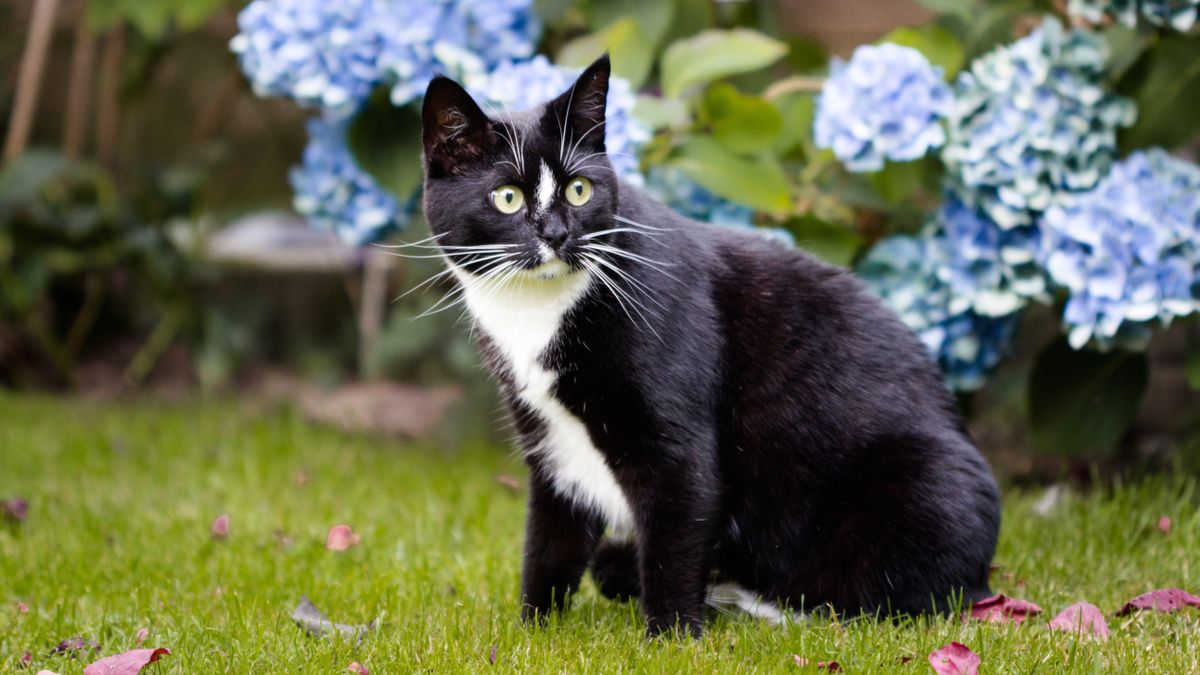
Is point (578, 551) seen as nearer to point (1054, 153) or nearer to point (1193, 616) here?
point (1193, 616)

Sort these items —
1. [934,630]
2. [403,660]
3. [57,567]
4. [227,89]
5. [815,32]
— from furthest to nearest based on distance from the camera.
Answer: [227,89]
[815,32]
[57,567]
[934,630]
[403,660]

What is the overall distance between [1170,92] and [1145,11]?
200 millimetres

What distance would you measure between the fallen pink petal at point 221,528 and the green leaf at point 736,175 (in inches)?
56.3

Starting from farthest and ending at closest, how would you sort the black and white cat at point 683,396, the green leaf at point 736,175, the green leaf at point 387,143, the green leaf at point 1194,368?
the green leaf at point 387,143 → the green leaf at point 736,175 → the green leaf at point 1194,368 → the black and white cat at point 683,396

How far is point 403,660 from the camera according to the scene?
203cm

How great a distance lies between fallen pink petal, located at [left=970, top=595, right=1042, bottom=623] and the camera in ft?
7.47

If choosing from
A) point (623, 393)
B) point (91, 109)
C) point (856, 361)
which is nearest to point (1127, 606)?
point (856, 361)

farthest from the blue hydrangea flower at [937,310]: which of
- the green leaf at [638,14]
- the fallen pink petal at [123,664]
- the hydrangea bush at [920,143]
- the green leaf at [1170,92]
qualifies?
the fallen pink petal at [123,664]

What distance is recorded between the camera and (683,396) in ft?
7.18

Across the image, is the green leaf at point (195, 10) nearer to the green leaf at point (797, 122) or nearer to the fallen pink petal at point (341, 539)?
the fallen pink petal at point (341, 539)

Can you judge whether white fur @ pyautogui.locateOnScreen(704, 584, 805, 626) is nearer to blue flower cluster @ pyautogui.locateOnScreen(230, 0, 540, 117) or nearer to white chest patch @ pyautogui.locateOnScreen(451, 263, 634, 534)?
white chest patch @ pyautogui.locateOnScreen(451, 263, 634, 534)

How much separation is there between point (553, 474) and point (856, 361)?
62 cm

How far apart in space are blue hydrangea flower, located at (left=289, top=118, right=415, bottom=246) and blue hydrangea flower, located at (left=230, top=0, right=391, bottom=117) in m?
0.27

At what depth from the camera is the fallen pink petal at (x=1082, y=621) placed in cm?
214
